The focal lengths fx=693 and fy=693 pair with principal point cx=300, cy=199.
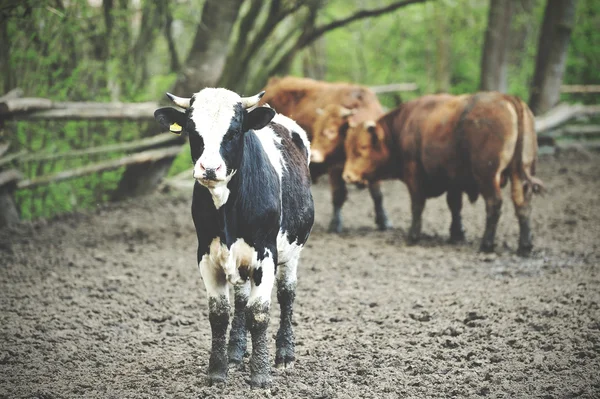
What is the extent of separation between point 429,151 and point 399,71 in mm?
12314

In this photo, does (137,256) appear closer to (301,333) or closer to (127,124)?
(301,333)

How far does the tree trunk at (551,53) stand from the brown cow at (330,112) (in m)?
6.11

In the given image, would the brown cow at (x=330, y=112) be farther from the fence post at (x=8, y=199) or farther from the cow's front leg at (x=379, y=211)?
the fence post at (x=8, y=199)

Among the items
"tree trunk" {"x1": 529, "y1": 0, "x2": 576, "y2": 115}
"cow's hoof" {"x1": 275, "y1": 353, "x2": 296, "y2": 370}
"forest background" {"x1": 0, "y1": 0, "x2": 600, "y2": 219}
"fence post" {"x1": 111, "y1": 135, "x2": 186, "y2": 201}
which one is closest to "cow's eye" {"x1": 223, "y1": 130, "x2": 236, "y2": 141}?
"cow's hoof" {"x1": 275, "y1": 353, "x2": 296, "y2": 370}

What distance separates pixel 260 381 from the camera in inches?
163

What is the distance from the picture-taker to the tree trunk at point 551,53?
1405 cm

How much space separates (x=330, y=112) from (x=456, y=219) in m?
2.47

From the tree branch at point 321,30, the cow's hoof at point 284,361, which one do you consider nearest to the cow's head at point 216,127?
the cow's hoof at point 284,361

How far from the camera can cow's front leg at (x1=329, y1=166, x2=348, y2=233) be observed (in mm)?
9266

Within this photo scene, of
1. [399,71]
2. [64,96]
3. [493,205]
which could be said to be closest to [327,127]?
[493,205]

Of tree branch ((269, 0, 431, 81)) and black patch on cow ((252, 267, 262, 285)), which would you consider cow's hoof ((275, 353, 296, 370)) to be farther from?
tree branch ((269, 0, 431, 81))

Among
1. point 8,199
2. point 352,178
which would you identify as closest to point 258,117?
point 352,178

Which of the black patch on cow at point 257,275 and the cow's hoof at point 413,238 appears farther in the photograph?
the cow's hoof at point 413,238

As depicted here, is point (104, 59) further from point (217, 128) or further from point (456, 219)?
point (217, 128)
